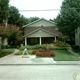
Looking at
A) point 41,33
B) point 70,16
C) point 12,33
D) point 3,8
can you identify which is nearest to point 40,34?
point 41,33

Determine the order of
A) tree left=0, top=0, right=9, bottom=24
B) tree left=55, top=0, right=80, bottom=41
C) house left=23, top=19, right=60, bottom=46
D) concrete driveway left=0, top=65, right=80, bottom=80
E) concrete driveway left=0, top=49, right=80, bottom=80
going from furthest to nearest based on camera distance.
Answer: house left=23, top=19, right=60, bottom=46 → tree left=55, top=0, right=80, bottom=41 → tree left=0, top=0, right=9, bottom=24 → concrete driveway left=0, top=49, right=80, bottom=80 → concrete driveway left=0, top=65, right=80, bottom=80

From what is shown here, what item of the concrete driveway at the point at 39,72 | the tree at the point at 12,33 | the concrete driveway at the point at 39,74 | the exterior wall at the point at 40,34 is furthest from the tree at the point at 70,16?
the concrete driveway at the point at 39,74

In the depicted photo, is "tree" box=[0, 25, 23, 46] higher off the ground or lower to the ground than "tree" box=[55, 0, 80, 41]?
lower

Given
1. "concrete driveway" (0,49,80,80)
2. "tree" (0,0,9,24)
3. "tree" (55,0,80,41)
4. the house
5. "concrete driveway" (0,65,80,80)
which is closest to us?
"concrete driveway" (0,65,80,80)

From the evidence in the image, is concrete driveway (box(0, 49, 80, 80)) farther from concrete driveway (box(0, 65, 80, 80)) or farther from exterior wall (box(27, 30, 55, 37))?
exterior wall (box(27, 30, 55, 37))

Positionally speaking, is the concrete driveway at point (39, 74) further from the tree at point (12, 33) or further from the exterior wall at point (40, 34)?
the exterior wall at point (40, 34)

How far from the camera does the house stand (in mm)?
45750

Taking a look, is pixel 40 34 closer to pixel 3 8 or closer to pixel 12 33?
pixel 12 33

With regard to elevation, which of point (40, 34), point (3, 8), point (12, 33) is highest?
point (3, 8)

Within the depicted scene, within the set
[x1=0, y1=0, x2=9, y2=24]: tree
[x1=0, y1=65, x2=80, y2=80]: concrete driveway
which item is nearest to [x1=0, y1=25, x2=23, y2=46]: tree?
[x1=0, y1=0, x2=9, y2=24]: tree

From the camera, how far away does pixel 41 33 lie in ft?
150

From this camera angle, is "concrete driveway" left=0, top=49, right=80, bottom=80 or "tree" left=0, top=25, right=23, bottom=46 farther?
"tree" left=0, top=25, right=23, bottom=46

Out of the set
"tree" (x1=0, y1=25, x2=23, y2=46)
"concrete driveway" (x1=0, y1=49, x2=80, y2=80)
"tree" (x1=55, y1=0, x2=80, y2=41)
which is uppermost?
"tree" (x1=55, y1=0, x2=80, y2=41)

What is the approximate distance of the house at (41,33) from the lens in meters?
45.8
